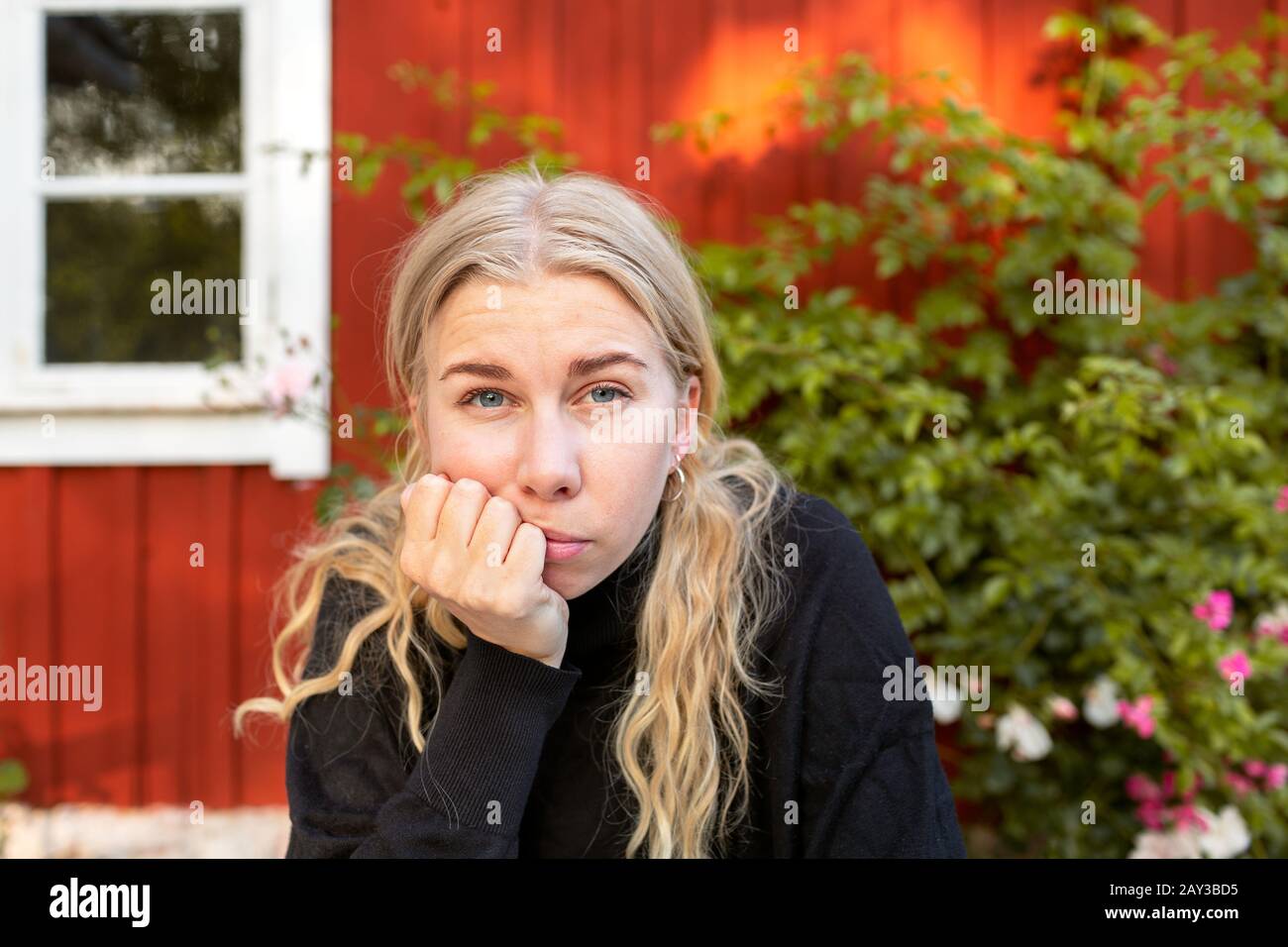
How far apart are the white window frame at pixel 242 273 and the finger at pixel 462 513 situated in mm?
1929

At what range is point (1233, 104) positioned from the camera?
3.02 meters

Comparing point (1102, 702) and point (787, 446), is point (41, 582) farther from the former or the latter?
point (1102, 702)

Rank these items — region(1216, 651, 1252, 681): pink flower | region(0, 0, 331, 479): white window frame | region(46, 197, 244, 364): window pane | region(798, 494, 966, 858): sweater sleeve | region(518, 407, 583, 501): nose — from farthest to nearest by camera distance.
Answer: region(46, 197, 244, 364): window pane
region(0, 0, 331, 479): white window frame
region(1216, 651, 1252, 681): pink flower
region(798, 494, 966, 858): sweater sleeve
region(518, 407, 583, 501): nose

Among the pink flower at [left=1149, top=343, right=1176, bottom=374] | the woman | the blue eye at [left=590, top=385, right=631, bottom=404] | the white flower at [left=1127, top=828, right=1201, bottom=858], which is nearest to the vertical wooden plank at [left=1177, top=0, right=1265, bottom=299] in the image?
the pink flower at [left=1149, top=343, right=1176, bottom=374]

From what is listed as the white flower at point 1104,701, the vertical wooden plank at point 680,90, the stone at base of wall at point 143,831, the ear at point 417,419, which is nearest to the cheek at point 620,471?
the ear at point 417,419

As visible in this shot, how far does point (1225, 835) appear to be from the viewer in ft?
8.22

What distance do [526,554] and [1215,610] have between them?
2.10 meters

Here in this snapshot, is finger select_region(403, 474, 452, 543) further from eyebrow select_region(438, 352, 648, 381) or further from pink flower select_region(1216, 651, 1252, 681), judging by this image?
pink flower select_region(1216, 651, 1252, 681)

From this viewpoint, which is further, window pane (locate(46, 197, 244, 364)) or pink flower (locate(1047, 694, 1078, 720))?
window pane (locate(46, 197, 244, 364))

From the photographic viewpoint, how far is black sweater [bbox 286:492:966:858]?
4.41 ft

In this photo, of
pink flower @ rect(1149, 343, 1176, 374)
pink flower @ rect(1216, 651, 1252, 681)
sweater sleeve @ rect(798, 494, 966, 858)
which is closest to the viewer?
sweater sleeve @ rect(798, 494, 966, 858)

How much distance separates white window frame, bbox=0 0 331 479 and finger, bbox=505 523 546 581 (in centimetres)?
199

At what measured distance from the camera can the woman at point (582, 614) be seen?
1.30m
